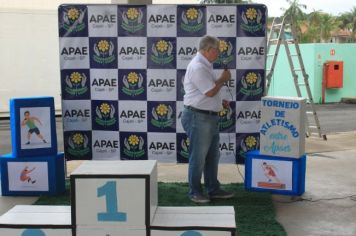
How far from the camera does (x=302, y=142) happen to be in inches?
199

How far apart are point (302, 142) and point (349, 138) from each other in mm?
4638

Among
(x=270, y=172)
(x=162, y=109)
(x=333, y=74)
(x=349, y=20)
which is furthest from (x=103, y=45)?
(x=349, y=20)

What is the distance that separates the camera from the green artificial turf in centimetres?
421

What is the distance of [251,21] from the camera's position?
5.50 metres

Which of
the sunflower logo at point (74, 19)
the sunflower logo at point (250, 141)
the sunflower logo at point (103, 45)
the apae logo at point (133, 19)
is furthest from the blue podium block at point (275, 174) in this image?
the sunflower logo at point (74, 19)

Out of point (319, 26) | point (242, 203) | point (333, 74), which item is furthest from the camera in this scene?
point (319, 26)

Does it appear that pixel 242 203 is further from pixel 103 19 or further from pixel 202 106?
pixel 103 19

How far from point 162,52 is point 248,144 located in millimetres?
1404

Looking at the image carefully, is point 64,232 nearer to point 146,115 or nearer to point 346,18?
point 146,115

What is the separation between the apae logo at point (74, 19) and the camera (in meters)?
5.69

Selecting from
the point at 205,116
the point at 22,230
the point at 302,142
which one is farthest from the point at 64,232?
the point at 302,142

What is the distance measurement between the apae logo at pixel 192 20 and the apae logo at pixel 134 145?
1.35m

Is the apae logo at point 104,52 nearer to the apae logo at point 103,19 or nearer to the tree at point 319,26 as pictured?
the apae logo at point 103,19

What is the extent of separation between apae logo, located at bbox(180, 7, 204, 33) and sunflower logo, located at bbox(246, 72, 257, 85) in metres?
0.74
